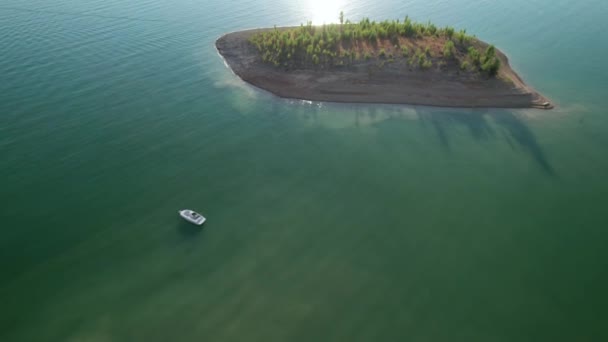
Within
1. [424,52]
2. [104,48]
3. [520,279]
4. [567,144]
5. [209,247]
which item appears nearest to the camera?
[520,279]

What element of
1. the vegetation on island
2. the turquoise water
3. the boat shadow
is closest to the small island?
the vegetation on island

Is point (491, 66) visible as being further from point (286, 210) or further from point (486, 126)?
point (286, 210)

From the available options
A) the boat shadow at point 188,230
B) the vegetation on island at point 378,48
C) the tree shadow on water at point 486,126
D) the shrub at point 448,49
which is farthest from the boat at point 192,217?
the shrub at point 448,49

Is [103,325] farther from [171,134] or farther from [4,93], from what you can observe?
[4,93]

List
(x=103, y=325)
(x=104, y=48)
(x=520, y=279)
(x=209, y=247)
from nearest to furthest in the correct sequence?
(x=103, y=325)
(x=520, y=279)
(x=209, y=247)
(x=104, y=48)

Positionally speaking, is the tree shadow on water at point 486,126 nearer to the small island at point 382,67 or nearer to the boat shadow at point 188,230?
the small island at point 382,67

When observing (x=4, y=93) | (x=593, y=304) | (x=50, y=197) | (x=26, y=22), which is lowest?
(x=593, y=304)

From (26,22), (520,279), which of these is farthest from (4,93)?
(520,279)
